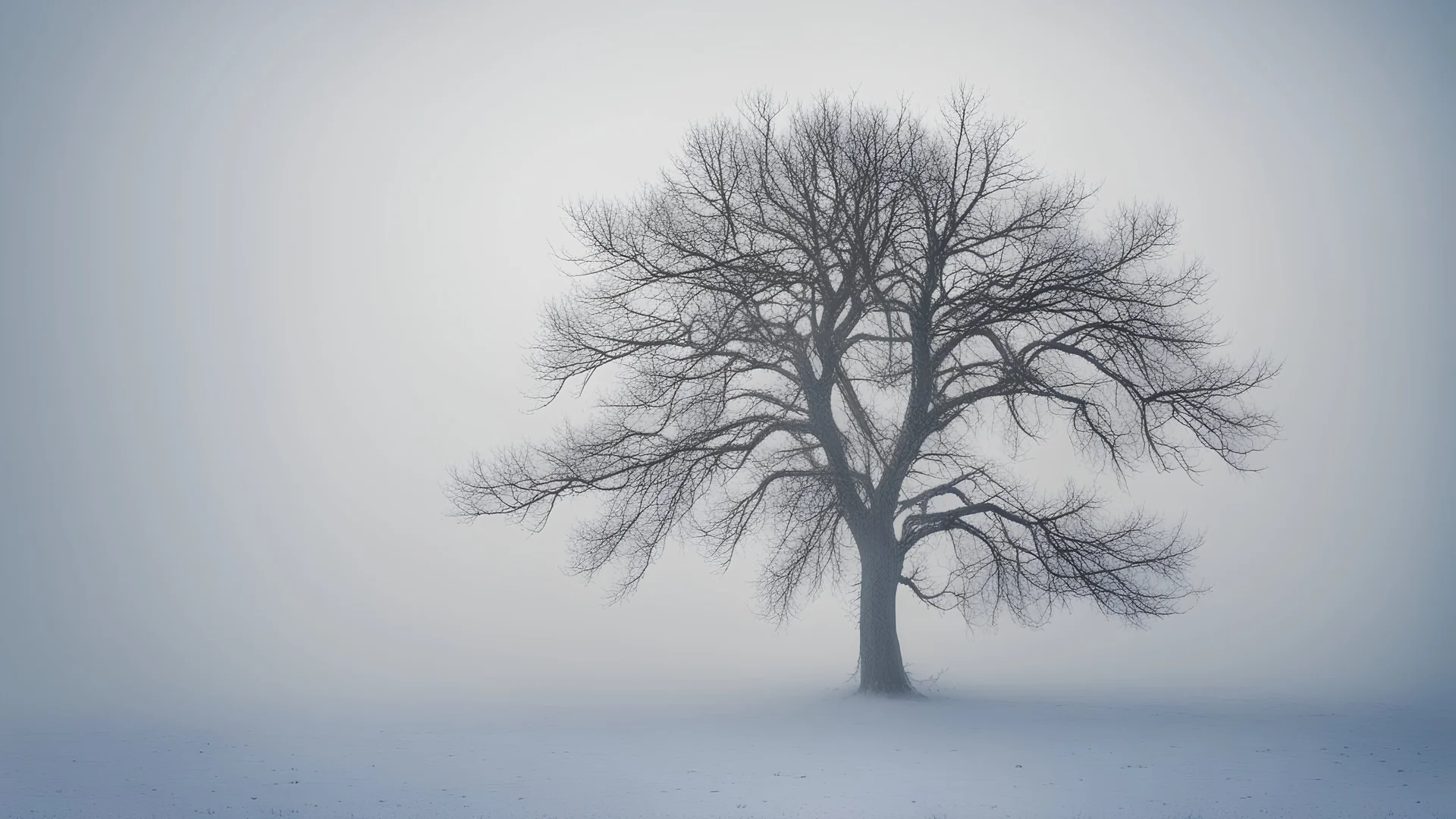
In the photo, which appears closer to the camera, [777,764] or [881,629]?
[777,764]

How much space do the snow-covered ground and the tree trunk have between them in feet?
2.00

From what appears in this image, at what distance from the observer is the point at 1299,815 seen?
11.2 meters

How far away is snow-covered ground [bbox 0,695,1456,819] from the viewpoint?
11680mm

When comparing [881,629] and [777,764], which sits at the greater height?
[881,629]

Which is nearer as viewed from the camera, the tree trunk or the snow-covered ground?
the snow-covered ground

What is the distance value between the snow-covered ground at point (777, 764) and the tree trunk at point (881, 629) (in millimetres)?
610

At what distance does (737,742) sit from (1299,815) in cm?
693

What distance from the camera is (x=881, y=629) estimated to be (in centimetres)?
1834

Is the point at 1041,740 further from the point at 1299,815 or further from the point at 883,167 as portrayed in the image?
the point at 883,167

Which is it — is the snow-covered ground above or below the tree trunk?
below

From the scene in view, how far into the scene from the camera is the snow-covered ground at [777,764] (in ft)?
38.3

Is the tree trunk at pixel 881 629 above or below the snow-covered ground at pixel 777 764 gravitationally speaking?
above

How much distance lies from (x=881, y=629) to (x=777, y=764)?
5137mm

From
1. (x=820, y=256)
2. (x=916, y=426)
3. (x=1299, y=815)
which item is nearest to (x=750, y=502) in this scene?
(x=916, y=426)
